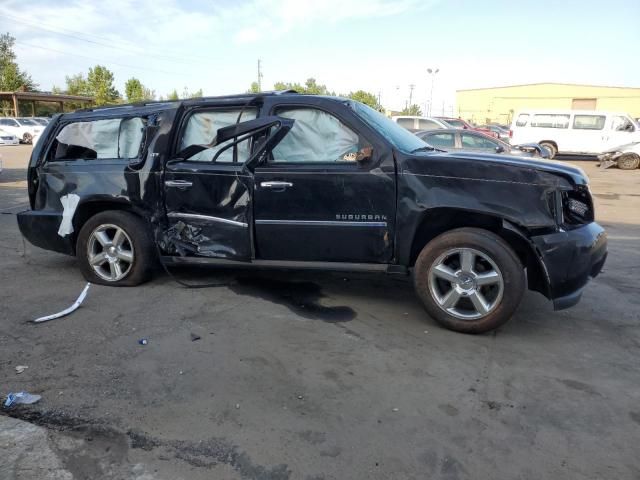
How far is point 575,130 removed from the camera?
21.0 meters

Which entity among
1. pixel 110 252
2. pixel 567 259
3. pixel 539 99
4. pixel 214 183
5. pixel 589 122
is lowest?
pixel 110 252

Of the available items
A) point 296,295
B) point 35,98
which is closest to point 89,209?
point 296,295

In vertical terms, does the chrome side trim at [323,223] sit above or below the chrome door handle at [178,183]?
below

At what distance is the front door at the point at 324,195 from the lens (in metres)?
4.19

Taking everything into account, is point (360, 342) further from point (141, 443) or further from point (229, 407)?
point (141, 443)

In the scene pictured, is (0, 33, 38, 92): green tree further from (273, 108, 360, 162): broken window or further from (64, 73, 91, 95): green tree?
(273, 108, 360, 162): broken window

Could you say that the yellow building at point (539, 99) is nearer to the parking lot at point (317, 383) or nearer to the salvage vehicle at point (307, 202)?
the salvage vehicle at point (307, 202)

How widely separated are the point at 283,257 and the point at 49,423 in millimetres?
2197

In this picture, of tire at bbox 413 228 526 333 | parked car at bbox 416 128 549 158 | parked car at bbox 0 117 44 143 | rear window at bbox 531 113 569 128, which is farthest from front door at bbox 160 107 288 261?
parked car at bbox 0 117 44 143

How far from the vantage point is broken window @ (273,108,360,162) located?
4371 millimetres

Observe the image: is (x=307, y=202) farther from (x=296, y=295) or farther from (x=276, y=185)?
(x=296, y=295)

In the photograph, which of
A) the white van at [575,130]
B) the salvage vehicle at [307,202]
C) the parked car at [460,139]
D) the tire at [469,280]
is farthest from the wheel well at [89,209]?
the white van at [575,130]

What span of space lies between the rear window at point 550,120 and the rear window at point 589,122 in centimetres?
38

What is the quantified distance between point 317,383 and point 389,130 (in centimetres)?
233
